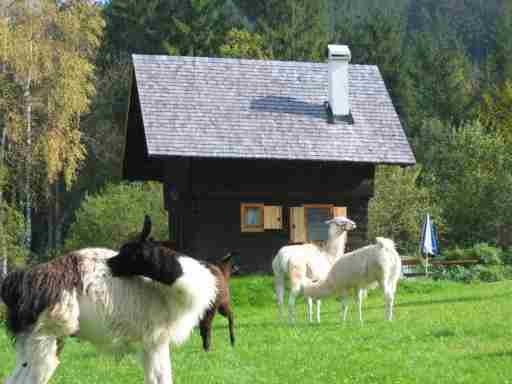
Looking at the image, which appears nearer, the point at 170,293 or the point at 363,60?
the point at 170,293

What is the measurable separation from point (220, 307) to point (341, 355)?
205 centimetres

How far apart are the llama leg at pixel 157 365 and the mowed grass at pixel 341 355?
Answer: 654mm

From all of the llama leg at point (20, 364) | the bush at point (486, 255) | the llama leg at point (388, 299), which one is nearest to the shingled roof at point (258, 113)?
the bush at point (486, 255)

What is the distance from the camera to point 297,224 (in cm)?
2828

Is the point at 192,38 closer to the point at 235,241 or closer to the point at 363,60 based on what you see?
the point at 363,60

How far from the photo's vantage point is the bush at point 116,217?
39250 millimetres

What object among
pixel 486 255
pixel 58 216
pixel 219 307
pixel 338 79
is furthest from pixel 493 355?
pixel 58 216

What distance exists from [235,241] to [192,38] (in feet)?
89.8

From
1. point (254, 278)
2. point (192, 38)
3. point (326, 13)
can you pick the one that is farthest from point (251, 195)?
point (326, 13)

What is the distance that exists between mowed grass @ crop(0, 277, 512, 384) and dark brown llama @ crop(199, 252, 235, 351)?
22cm

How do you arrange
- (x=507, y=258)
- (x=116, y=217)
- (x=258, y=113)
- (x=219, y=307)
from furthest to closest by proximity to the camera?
Result: (x=116, y=217)
(x=507, y=258)
(x=258, y=113)
(x=219, y=307)

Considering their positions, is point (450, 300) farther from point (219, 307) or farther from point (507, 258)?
point (507, 258)

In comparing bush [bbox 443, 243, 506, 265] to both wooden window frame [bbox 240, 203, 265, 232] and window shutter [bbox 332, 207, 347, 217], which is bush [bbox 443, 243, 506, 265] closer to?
window shutter [bbox 332, 207, 347, 217]

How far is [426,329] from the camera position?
1359 centimetres
